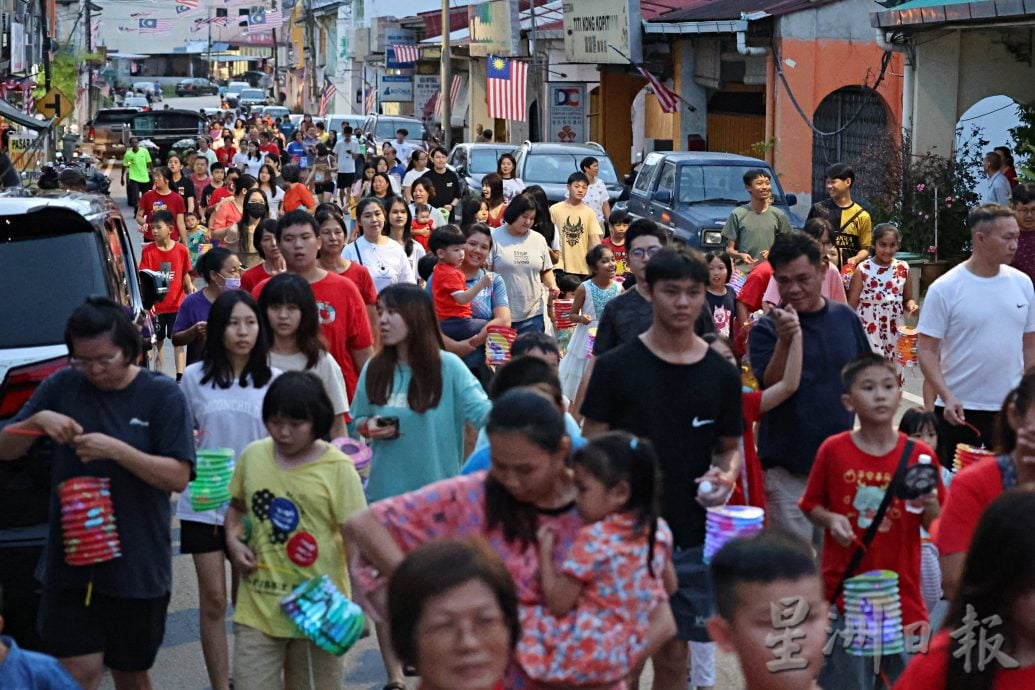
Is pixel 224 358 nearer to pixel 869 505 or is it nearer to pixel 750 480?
pixel 750 480

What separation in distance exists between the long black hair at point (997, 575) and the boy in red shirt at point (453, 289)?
263 inches

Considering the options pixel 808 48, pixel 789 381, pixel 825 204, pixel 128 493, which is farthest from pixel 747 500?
pixel 808 48

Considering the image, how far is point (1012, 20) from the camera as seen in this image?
17750 millimetres

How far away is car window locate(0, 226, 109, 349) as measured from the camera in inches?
276

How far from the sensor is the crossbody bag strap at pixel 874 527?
5426 millimetres

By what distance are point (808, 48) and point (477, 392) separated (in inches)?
871

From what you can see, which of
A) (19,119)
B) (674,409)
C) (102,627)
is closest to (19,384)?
(102,627)

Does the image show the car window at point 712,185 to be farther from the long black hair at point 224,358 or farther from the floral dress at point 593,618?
the floral dress at point 593,618

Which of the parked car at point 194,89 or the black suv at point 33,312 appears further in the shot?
the parked car at point 194,89

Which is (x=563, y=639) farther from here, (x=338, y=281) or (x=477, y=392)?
(x=338, y=281)

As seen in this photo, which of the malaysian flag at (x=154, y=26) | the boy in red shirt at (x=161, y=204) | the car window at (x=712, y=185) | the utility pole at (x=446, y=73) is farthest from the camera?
the malaysian flag at (x=154, y=26)

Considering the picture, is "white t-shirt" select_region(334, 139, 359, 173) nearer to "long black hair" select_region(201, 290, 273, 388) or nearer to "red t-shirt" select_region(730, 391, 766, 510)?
"long black hair" select_region(201, 290, 273, 388)

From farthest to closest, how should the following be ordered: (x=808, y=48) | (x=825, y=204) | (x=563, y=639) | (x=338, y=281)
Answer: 1. (x=808, y=48)
2. (x=825, y=204)
3. (x=338, y=281)
4. (x=563, y=639)

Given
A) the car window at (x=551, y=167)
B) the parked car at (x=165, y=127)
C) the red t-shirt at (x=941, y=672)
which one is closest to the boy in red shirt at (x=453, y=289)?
the red t-shirt at (x=941, y=672)
